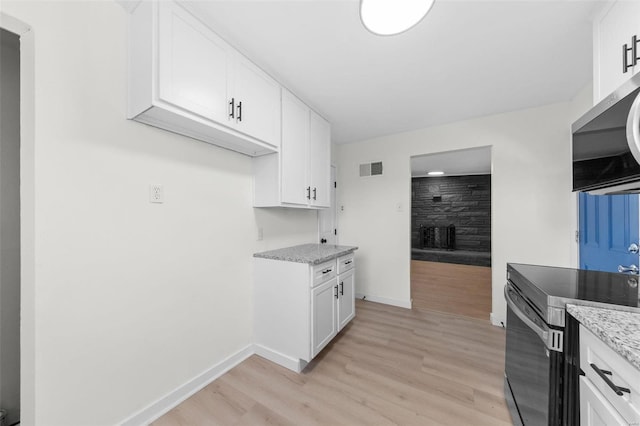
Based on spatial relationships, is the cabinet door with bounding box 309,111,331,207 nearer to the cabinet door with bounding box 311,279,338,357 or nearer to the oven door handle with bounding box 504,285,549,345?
the cabinet door with bounding box 311,279,338,357

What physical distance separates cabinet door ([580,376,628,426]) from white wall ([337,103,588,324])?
2.08m

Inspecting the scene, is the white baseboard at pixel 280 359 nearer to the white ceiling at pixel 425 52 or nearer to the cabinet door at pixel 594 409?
the cabinet door at pixel 594 409

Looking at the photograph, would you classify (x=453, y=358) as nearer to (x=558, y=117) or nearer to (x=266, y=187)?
(x=266, y=187)

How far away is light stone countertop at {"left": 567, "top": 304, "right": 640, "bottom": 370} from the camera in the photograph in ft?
2.08

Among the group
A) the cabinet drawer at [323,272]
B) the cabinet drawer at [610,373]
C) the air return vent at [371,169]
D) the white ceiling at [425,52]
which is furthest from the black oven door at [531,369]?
the air return vent at [371,169]

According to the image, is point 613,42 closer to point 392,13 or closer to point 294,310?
point 392,13

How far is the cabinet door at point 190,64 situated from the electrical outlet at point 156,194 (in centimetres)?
55

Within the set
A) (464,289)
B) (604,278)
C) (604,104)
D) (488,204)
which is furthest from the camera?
(488,204)

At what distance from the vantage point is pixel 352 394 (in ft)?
5.42

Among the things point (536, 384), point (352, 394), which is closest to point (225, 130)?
point (352, 394)

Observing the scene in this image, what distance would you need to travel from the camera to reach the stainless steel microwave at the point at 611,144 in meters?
0.83

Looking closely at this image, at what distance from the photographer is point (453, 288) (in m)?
3.92

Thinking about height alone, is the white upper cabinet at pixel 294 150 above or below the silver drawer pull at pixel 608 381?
above

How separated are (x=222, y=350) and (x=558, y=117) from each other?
154 inches
